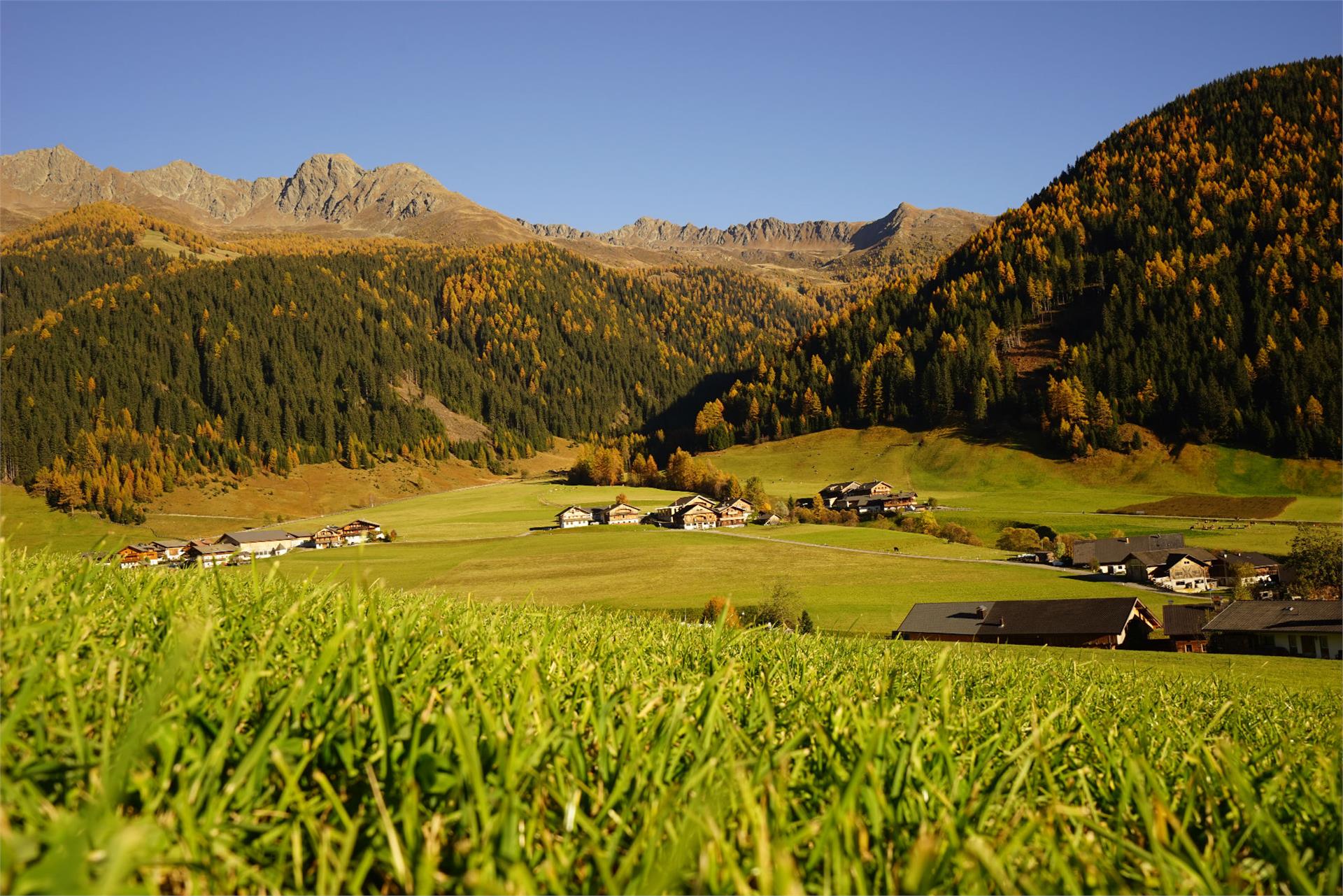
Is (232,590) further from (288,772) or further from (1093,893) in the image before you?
(1093,893)

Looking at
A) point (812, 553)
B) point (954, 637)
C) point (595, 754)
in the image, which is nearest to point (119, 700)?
point (595, 754)

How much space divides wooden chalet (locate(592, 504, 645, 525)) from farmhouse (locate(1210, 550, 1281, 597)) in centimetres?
8138

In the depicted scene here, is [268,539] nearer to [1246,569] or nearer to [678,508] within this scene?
[678,508]

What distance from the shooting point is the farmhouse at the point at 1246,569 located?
76.4 meters

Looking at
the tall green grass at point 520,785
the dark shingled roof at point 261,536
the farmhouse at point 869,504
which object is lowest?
the farmhouse at point 869,504

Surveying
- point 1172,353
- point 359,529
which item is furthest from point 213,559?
point 1172,353

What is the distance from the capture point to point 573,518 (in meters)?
133

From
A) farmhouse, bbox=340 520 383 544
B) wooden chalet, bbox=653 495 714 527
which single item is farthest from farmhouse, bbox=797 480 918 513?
farmhouse, bbox=340 520 383 544

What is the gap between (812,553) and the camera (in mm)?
91625

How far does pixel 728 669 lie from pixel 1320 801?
6.28ft

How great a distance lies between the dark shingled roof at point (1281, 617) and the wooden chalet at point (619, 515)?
89.9 meters

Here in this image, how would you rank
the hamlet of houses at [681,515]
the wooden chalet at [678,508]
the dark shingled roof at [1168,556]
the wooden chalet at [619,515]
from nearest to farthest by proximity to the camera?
the dark shingled roof at [1168,556], the hamlet of houses at [681,515], the wooden chalet at [678,508], the wooden chalet at [619,515]

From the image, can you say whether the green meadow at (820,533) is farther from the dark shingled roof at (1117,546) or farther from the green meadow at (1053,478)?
the dark shingled roof at (1117,546)

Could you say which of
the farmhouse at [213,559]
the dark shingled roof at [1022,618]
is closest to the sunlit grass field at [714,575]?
the dark shingled roof at [1022,618]
